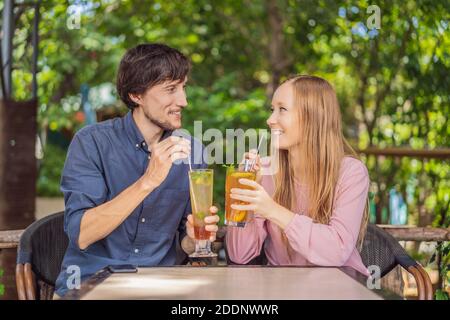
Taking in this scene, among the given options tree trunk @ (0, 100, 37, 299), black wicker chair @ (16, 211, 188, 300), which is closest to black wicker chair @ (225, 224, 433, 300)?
black wicker chair @ (16, 211, 188, 300)

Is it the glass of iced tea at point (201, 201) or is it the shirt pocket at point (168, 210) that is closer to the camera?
the glass of iced tea at point (201, 201)

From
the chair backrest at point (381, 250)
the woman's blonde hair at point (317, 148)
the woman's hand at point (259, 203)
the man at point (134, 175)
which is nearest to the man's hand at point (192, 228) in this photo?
the man at point (134, 175)

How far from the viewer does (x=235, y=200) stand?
7.28 ft

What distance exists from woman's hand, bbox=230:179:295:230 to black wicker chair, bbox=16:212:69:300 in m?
0.69

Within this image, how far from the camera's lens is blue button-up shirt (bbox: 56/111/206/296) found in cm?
242

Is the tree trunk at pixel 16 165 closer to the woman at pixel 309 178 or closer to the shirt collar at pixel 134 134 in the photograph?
the shirt collar at pixel 134 134

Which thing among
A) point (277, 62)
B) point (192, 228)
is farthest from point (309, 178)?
point (277, 62)

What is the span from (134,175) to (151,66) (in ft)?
1.27

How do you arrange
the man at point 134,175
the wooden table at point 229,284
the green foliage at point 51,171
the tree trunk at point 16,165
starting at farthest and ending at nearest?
the green foliage at point 51,171, the tree trunk at point 16,165, the man at point 134,175, the wooden table at point 229,284

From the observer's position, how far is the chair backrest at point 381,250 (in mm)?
2602

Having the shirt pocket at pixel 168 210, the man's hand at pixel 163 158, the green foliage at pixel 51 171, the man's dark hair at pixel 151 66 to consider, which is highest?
the man's dark hair at pixel 151 66

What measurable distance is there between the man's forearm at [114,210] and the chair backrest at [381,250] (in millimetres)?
903

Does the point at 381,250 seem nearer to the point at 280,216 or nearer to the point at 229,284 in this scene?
the point at 280,216

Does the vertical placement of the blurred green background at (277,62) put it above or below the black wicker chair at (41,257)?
above
